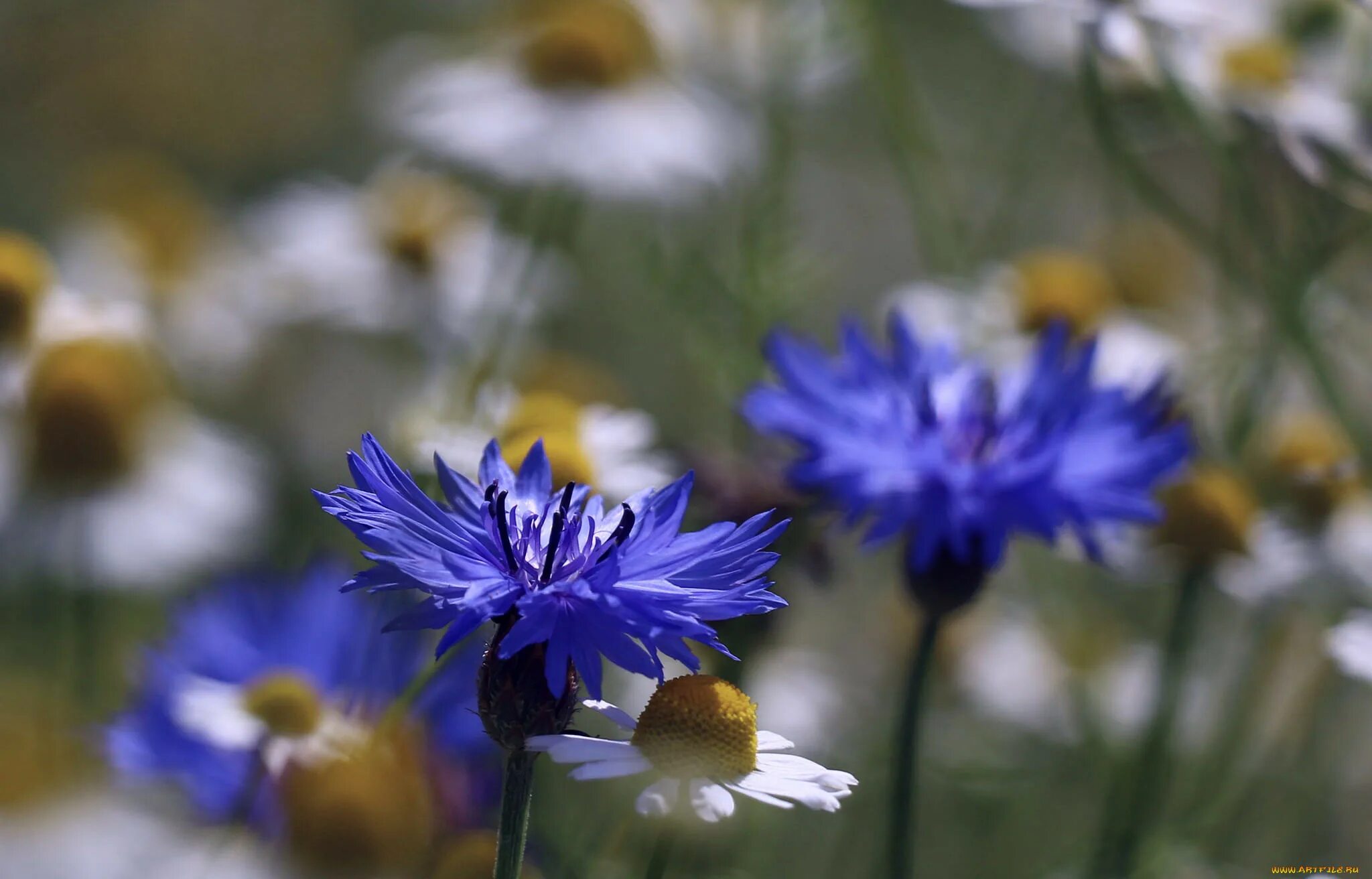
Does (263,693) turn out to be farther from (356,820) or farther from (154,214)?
(154,214)

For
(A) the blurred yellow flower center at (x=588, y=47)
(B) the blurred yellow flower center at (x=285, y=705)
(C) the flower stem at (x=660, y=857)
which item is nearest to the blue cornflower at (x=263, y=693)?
(B) the blurred yellow flower center at (x=285, y=705)

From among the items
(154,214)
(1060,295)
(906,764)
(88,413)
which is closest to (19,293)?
(88,413)

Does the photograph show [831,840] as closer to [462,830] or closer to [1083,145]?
[462,830]

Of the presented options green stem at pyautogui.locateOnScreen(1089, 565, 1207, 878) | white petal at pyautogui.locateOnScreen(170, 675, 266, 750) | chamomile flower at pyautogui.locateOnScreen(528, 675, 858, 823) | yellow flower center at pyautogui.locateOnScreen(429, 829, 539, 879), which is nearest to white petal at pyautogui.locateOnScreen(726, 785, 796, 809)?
chamomile flower at pyautogui.locateOnScreen(528, 675, 858, 823)

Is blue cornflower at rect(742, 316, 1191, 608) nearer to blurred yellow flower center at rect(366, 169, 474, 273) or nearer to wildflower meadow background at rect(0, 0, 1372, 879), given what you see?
wildflower meadow background at rect(0, 0, 1372, 879)

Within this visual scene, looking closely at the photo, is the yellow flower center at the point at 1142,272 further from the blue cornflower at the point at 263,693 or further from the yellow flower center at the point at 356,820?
the yellow flower center at the point at 356,820

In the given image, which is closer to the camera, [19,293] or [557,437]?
Answer: [557,437]

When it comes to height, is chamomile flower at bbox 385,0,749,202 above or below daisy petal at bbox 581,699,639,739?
above
